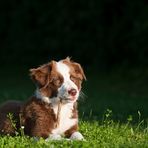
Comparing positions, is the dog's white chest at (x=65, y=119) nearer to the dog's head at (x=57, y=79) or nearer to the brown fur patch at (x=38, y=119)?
the brown fur patch at (x=38, y=119)

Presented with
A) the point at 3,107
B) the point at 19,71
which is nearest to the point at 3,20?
the point at 19,71

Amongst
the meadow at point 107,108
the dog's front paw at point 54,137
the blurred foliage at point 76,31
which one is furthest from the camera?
the blurred foliage at point 76,31

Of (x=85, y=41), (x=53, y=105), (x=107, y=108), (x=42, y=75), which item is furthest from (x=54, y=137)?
(x=85, y=41)

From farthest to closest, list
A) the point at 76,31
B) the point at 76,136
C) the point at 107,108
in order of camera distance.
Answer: the point at 76,31, the point at 107,108, the point at 76,136

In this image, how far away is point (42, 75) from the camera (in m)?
10.2

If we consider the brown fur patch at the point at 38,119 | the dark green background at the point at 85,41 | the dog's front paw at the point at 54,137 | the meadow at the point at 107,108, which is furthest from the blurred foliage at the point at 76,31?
the dog's front paw at the point at 54,137

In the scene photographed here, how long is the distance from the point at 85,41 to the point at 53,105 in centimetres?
1850

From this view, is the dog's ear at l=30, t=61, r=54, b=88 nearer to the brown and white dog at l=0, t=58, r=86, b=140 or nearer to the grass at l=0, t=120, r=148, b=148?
the brown and white dog at l=0, t=58, r=86, b=140

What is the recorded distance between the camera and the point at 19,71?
3009 cm

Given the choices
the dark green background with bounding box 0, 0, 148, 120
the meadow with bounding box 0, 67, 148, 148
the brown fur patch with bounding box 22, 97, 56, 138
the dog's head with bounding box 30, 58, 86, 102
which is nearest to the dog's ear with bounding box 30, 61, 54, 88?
the dog's head with bounding box 30, 58, 86, 102

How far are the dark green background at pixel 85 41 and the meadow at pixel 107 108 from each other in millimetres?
43

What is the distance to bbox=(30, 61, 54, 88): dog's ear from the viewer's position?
33.3 ft

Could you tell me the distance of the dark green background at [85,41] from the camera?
25.8 m

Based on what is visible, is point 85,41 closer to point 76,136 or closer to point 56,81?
point 56,81
